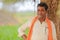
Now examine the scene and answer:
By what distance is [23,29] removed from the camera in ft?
5.48

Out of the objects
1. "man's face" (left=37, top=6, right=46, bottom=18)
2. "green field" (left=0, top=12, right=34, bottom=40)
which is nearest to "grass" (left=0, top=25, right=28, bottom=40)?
"green field" (left=0, top=12, right=34, bottom=40)

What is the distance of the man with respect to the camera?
1629 mm

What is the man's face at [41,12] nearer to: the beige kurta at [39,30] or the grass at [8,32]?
the beige kurta at [39,30]

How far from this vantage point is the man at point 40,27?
5.34 feet

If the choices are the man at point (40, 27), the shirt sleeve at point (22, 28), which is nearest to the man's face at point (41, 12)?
the man at point (40, 27)

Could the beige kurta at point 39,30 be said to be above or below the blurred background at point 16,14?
below

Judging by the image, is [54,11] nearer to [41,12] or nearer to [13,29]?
[41,12]

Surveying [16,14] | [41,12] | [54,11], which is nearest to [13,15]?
[16,14]

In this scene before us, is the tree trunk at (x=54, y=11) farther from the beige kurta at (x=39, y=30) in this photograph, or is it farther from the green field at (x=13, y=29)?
the green field at (x=13, y=29)

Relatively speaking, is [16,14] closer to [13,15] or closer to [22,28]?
[13,15]

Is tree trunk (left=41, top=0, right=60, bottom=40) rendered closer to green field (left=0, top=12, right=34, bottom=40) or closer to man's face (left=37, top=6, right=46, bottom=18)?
man's face (left=37, top=6, right=46, bottom=18)

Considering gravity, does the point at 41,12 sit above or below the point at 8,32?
above

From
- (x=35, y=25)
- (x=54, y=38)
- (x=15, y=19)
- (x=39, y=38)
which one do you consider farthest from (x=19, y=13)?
(x=54, y=38)

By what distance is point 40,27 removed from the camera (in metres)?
1.65
